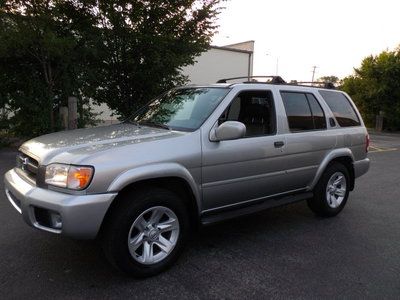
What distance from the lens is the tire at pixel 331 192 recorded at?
5461 mm

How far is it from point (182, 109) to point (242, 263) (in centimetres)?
178

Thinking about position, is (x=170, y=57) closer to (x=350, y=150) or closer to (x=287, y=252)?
(x=350, y=150)

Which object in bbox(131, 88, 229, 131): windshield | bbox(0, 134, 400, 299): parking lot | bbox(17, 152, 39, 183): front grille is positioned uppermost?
bbox(131, 88, 229, 131): windshield

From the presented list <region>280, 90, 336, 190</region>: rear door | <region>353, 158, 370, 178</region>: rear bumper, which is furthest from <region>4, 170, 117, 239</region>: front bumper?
<region>353, 158, 370, 178</region>: rear bumper

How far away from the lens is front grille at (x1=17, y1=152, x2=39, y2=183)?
3.74 m

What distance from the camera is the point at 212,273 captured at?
3.83m

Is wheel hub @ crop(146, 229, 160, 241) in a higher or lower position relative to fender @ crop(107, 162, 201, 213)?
lower

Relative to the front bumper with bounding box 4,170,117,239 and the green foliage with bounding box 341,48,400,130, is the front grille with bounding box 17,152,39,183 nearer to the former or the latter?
the front bumper with bounding box 4,170,117,239

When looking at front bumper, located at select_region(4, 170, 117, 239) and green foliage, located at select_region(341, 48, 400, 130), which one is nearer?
front bumper, located at select_region(4, 170, 117, 239)

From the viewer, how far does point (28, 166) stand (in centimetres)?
390

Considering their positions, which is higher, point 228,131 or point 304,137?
point 228,131

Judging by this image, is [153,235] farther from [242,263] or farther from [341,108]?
[341,108]

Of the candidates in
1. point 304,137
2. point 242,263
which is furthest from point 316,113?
point 242,263

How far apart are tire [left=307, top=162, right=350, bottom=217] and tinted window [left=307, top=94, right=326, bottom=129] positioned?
0.58 meters
